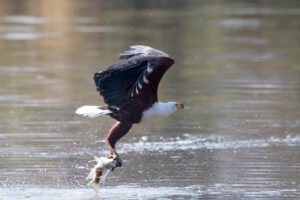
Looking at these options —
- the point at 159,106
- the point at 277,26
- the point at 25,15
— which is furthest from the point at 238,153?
the point at 25,15

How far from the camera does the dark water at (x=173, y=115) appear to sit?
22.9ft

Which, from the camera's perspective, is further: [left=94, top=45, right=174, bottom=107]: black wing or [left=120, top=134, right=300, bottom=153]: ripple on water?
[left=120, top=134, right=300, bottom=153]: ripple on water

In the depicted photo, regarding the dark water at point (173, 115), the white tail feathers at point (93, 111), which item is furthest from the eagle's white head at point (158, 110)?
the dark water at point (173, 115)

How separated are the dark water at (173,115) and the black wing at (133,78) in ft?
2.27

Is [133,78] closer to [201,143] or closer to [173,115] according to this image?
[201,143]

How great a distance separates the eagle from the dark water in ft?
1.64

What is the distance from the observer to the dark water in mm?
6965

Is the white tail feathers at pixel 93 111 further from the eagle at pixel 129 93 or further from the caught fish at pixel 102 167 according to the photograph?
the caught fish at pixel 102 167

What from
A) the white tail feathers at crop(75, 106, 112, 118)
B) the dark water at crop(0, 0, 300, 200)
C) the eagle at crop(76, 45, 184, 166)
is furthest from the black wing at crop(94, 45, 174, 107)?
the dark water at crop(0, 0, 300, 200)

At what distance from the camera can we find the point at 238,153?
26.4ft

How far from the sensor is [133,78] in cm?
698

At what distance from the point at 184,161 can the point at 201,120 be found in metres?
1.99

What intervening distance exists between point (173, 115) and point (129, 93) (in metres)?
2.92

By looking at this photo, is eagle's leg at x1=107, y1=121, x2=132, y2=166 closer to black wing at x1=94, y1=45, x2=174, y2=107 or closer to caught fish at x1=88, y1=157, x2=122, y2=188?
caught fish at x1=88, y1=157, x2=122, y2=188
